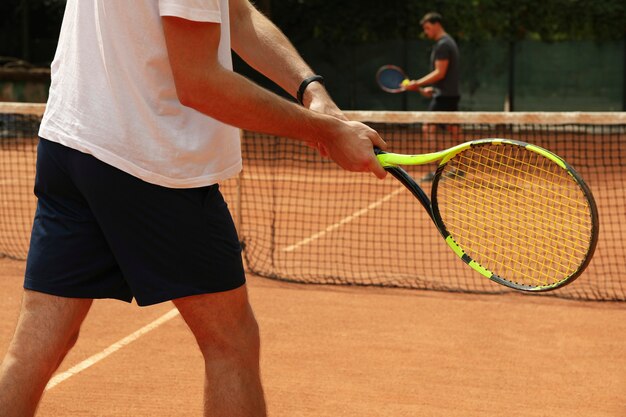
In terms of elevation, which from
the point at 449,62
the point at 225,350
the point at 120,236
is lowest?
the point at 225,350

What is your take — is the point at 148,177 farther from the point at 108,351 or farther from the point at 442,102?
the point at 442,102

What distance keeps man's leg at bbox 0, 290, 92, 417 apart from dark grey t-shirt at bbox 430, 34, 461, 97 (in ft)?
29.5

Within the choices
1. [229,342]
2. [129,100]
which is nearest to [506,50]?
[229,342]

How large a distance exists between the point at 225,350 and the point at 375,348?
2.24 metres

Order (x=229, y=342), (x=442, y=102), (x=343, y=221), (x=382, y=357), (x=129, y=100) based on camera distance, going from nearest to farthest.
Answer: (x=129, y=100), (x=229, y=342), (x=382, y=357), (x=343, y=221), (x=442, y=102)

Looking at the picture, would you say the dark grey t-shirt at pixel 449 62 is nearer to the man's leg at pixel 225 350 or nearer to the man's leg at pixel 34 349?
the man's leg at pixel 225 350

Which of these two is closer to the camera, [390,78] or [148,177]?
[148,177]

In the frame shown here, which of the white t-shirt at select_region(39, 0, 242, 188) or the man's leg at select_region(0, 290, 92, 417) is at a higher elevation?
the white t-shirt at select_region(39, 0, 242, 188)

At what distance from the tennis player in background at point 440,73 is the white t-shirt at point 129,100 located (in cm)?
847

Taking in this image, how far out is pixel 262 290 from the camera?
18.6 ft

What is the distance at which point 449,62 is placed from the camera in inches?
430

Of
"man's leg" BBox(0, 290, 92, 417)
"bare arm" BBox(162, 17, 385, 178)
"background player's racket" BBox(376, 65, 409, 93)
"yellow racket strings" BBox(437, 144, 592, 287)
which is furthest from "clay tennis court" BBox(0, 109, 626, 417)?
"background player's racket" BBox(376, 65, 409, 93)

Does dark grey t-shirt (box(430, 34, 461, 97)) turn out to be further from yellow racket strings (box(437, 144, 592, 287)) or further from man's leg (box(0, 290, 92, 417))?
man's leg (box(0, 290, 92, 417))

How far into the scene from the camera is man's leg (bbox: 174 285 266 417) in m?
2.29
